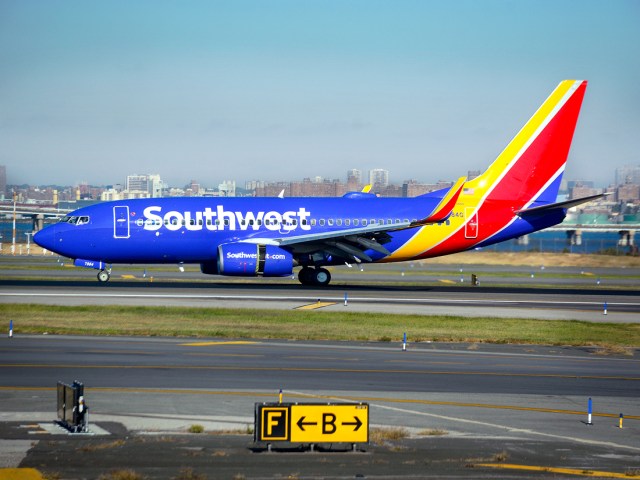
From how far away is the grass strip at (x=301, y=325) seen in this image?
3312 cm

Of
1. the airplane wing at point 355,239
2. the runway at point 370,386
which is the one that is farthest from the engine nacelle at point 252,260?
the runway at point 370,386

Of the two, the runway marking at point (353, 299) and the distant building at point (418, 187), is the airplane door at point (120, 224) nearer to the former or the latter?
the runway marking at point (353, 299)

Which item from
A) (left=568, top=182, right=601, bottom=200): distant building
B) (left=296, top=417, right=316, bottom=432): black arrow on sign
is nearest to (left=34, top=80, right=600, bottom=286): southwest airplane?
(left=296, top=417, right=316, bottom=432): black arrow on sign

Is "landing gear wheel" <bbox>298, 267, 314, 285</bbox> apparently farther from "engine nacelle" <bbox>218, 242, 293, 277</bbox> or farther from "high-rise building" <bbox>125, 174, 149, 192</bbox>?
"high-rise building" <bbox>125, 174, 149, 192</bbox>

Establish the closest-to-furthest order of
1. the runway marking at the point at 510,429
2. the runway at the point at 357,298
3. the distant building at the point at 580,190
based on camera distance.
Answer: the runway marking at the point at 510,429 < the runway at the point at 357,298 < the distant building at the point at 580,190

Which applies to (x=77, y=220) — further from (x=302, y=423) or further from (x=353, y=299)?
(x=302, y=423)

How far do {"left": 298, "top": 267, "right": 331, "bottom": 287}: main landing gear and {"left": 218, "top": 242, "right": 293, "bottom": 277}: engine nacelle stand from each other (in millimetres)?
3816

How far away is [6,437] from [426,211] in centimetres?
3847

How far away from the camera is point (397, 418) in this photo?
65.1 feet

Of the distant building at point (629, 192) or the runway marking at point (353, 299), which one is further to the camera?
the distant building at point (629, 192)

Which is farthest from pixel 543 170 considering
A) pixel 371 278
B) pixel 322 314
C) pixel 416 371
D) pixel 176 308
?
pixel 416 371

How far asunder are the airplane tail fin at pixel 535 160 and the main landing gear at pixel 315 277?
9554 millimetres

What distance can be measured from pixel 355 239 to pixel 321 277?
12.2ft

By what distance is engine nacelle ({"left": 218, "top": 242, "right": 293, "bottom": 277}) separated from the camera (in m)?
47.6
